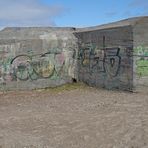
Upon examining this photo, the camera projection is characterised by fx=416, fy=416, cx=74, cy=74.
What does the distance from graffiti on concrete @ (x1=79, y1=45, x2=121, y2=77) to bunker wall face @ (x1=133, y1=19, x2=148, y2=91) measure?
1.04 m

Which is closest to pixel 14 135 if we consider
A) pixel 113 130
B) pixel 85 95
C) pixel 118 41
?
pixel 113 130

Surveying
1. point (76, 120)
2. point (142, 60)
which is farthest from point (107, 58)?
point (76, 120)

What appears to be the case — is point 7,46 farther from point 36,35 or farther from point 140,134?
point 140,134

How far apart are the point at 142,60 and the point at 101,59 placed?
8.03ft

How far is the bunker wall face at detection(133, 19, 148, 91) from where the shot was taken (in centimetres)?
1608

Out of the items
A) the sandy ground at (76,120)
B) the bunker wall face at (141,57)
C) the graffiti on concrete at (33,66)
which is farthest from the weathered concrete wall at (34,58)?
the bunker wall face at (141,57)

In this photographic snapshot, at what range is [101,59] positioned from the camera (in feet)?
59.7

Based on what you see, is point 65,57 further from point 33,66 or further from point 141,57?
point 141,57

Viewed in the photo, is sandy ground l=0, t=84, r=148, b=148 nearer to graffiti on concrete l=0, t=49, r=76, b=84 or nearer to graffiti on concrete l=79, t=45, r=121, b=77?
graffiti on concrete l=79, t=45, r=121, b=77

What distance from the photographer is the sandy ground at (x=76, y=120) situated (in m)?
8.37

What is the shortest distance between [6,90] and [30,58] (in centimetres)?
182

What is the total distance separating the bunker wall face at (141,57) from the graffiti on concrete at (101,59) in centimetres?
104

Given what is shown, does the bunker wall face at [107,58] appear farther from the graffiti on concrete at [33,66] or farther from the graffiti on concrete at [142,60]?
the graffiti on concrete at [33,66]

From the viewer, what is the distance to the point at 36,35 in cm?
1945
